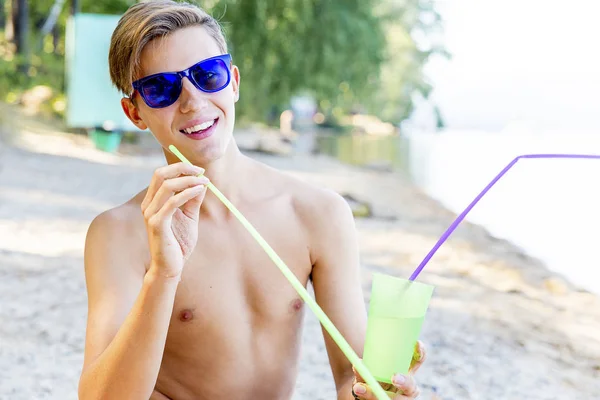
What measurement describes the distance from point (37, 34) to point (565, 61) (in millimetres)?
44981

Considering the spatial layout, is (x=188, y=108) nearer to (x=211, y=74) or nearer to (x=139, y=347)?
(x=211, y=74)

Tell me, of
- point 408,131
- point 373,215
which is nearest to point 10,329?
point 373,215

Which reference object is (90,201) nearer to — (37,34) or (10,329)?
(10,329)

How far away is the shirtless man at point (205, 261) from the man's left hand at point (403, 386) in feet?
0.08

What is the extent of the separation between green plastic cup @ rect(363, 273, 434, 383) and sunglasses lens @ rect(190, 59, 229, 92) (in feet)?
2.30

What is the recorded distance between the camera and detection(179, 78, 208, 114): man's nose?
1634mm

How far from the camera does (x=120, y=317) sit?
163 centimetres

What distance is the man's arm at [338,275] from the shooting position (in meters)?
1.84

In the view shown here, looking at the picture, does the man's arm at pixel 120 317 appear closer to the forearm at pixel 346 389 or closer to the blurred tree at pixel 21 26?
the forearm at pixel 346 389

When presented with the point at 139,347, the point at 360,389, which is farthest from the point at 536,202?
the point at 139,347

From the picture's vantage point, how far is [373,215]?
30.6 feet

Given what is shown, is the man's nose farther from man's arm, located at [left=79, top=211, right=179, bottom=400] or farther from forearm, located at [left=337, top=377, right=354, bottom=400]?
forearm, located at [left=337, top=377, right=354, bottom=400]

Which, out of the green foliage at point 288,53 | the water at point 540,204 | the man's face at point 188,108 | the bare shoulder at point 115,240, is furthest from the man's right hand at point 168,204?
the green foliage at point 288,53

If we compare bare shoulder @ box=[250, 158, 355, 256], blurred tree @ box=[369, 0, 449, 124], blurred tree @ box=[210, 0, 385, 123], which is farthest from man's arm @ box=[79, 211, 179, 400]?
blurred tree @ box=[369, 0, 449, 124]
